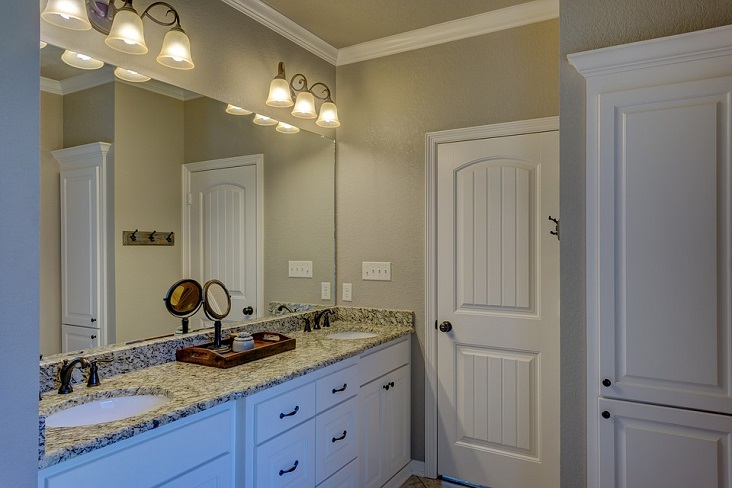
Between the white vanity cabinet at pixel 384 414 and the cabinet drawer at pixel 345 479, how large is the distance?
0.23 ft

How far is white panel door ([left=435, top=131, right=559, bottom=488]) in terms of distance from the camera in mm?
A: 2457

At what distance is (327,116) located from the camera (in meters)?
2.83

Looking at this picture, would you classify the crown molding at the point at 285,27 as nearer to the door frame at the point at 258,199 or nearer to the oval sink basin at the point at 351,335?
the door frame at the point at 258,199

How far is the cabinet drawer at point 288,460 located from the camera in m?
1.67

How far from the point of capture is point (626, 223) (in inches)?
67.6

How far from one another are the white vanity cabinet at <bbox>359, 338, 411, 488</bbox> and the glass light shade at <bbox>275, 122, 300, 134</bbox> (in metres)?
1.35

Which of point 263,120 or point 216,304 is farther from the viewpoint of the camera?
point 263,120

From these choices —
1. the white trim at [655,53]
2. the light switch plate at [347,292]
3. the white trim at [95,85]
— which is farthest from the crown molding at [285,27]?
the white trim at [655,53]

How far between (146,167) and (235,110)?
0.59 metres

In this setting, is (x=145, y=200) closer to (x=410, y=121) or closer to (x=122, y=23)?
(x=122, y=23)

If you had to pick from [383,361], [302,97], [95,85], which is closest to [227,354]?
[383,361]

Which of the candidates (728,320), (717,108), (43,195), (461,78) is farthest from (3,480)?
(461,78)

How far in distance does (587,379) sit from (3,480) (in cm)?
177

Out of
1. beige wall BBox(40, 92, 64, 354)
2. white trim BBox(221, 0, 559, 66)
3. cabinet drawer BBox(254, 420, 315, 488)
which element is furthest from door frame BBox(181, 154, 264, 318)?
cabinet drawer BBox(254, 420, 315, 488)
